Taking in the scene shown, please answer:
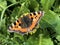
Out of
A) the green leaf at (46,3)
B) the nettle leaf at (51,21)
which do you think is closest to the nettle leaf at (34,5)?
the green leaf at (46,3)

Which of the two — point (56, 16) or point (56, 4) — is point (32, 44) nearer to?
point (56, 16)

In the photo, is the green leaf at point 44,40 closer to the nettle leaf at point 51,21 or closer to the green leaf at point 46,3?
the nettle leaf at point 51,21

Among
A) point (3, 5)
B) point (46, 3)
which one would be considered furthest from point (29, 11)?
point (3, 5)

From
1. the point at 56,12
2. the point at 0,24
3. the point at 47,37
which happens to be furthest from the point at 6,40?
the point at 56,12

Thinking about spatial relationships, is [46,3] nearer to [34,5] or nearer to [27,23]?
[34,5]

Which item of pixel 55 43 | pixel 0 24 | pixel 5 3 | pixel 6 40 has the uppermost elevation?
pixel 5 3

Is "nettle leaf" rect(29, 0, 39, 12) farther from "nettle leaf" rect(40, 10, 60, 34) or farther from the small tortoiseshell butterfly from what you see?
the small tortoiseshell butterfly
